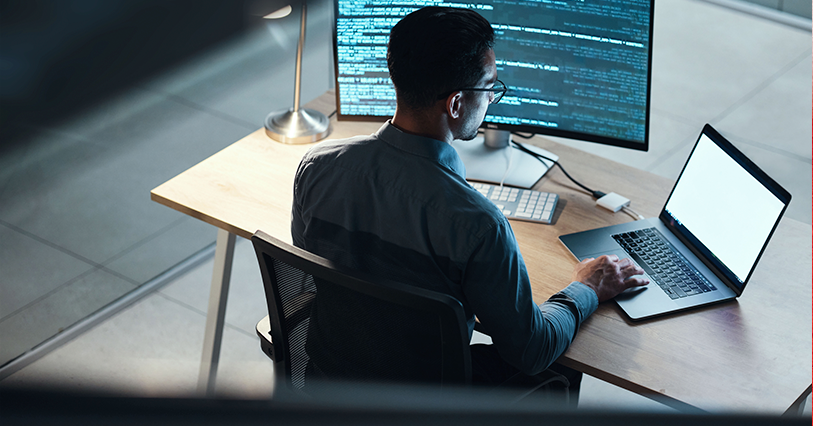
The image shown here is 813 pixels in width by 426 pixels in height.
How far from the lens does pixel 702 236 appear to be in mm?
1502

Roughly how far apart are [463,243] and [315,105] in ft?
3.60

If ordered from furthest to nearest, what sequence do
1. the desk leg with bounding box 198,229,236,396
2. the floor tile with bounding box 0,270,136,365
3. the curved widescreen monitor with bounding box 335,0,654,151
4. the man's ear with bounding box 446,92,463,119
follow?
the floor tile with bounding box 0,270,136,365
the desk leg with bounding box 198,229,236,396
the curved widescreen monitor with bounding box 335,0,654,151
the man's ear with bounding box 446,92,463,119

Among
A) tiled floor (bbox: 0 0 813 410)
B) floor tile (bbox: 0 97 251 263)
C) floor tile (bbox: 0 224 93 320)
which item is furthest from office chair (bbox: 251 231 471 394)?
floor tile (bbox: 0 224 93 320)

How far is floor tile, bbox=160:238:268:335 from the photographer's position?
246 cm

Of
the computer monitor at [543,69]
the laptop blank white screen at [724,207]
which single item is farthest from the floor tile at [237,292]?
the laptop blank white screen at [724,207]

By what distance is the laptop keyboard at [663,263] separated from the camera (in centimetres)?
144

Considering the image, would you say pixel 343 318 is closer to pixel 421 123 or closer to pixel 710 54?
pixel 421 123

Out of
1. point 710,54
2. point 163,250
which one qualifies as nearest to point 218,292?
point 163,250

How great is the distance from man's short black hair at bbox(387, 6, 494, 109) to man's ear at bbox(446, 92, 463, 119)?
0.6 inches

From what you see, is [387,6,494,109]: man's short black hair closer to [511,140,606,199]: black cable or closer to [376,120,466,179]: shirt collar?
[376,120,466,179]: shirt collar

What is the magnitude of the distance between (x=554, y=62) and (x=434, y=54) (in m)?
0.55

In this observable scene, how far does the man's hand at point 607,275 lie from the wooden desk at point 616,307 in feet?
0.11

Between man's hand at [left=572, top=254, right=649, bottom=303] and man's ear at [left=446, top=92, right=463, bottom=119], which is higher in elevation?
man's ear at [left=446, top=92, right=463, bottom=119]

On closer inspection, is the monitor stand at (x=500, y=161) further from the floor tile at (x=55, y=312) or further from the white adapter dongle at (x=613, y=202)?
the floor tile at (x=55, y=312)
